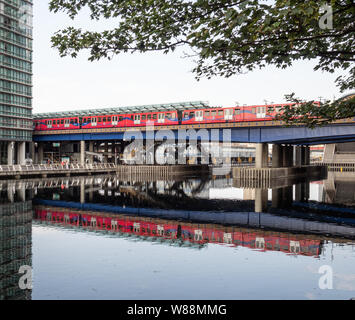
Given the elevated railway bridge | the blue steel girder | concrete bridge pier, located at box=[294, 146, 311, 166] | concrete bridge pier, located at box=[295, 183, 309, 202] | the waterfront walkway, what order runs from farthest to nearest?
concrete bridge pier, located at box=[294, 146, 311, 166], the waterfront walkway, the elevated railway bridge, the blue steel girder, concrete bridge pier, located at box=[295, 183, 309, 202]

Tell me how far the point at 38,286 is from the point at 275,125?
48.8 metres

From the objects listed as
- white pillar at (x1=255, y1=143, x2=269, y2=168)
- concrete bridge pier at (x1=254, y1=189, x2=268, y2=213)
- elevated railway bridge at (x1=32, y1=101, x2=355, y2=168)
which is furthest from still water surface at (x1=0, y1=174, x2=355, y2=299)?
white pillar at (x1=255, y1=143, x2=269, y2=168)

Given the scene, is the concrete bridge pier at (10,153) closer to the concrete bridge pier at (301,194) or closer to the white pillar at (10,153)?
the white pillar at (10,153)

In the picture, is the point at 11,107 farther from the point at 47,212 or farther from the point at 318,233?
the point at 318,233

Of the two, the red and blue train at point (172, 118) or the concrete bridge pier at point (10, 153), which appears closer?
the red and blue train at point (172, 118)

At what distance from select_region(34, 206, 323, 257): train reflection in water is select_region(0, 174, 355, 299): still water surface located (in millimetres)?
45

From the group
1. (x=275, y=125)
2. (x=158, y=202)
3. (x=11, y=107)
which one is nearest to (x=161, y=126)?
(x=275, y=125)

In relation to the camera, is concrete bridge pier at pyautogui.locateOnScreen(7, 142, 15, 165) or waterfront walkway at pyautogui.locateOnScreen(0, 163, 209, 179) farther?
concrete bridge pier at pyautogui.locateOnScreen(7, 142, 15, 165)

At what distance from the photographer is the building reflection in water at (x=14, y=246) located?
9.83 metres

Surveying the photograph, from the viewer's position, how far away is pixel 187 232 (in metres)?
18.1

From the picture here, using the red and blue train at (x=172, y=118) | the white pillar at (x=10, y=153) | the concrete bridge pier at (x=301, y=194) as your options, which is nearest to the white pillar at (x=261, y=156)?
the red and blue train at (x=172, y=118)

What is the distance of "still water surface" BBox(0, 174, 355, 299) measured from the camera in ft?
32.7

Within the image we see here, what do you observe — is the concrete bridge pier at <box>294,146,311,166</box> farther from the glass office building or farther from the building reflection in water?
→ the building reflection in water

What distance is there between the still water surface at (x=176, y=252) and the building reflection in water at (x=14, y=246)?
0.04 meters
